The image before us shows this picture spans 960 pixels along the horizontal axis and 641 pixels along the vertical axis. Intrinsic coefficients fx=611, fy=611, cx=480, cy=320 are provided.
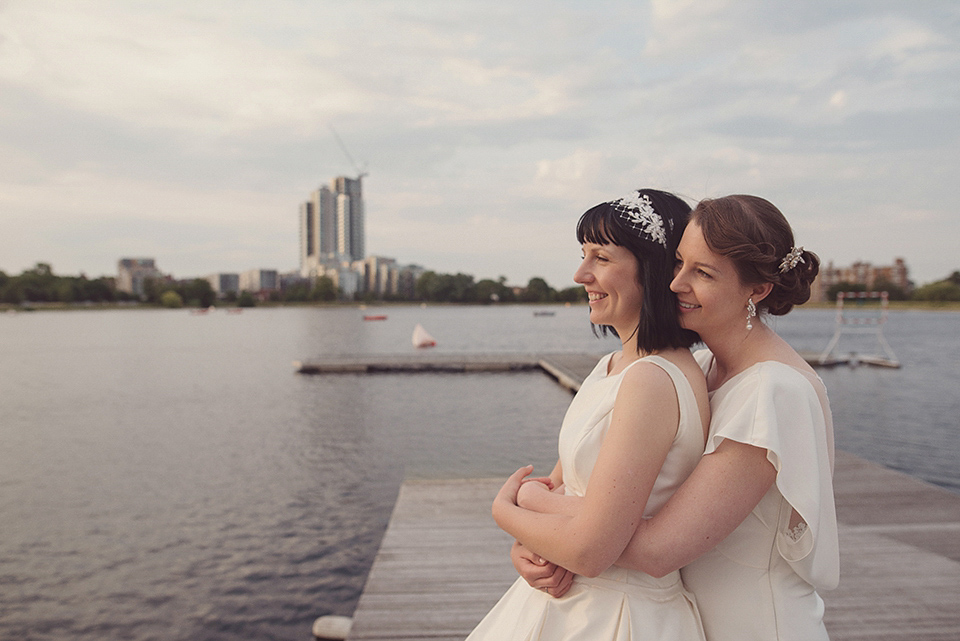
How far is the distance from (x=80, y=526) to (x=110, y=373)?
Answer: 1960 cm

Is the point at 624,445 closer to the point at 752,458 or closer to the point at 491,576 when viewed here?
the point at 752,458

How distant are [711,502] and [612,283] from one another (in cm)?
60

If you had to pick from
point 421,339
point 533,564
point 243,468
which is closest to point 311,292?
point 421,339

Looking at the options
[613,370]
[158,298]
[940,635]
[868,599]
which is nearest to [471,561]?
[868,599]

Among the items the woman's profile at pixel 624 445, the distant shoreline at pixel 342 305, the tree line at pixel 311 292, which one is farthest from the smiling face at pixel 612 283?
the distant shoreline at pixel 342 305

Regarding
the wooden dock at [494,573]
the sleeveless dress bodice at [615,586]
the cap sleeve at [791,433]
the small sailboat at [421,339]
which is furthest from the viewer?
the small sailboat at [421,339]

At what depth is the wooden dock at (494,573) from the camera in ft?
11.0

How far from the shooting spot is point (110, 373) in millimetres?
25672

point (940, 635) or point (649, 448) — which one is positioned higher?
point (649, 448)

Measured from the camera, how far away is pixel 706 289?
1479mm

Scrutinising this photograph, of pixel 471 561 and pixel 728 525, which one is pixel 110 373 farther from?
pixel 728 525

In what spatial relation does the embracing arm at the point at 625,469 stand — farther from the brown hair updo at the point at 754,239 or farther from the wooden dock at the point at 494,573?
the wooden dock at the point at 494,573

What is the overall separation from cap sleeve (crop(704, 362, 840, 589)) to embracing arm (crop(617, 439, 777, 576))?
0.03 meters

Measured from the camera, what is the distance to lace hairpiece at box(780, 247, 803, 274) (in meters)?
1.46
